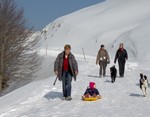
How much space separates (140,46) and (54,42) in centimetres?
3928

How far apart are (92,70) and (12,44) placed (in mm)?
6638

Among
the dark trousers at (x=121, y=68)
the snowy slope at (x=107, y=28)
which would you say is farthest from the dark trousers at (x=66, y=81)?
the snowy slope at (x=107, y=28)

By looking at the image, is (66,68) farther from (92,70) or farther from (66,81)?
(92,70)

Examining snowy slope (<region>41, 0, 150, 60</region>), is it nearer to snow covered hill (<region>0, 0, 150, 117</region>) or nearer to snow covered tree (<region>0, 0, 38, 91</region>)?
snow covered hill (<region>0, 0, 150, 117</region>)

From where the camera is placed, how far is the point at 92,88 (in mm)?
14500

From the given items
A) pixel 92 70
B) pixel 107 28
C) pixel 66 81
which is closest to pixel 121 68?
Answer: pixel 92 70

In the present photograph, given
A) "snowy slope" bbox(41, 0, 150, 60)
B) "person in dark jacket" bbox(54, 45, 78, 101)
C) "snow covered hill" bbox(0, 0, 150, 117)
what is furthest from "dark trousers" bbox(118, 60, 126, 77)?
"snowy slope" bbox(41, 0, 150, 60)

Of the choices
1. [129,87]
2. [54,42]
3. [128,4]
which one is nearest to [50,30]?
[54,42]

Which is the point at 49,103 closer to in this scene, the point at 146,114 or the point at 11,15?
the point at 146,114

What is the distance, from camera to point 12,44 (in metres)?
30.0

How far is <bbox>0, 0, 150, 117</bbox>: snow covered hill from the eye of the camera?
12.3m

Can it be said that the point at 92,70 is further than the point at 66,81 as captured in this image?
Yes

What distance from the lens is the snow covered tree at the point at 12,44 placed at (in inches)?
1164

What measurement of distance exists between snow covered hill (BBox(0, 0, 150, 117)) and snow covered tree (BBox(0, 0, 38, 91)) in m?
2.36
